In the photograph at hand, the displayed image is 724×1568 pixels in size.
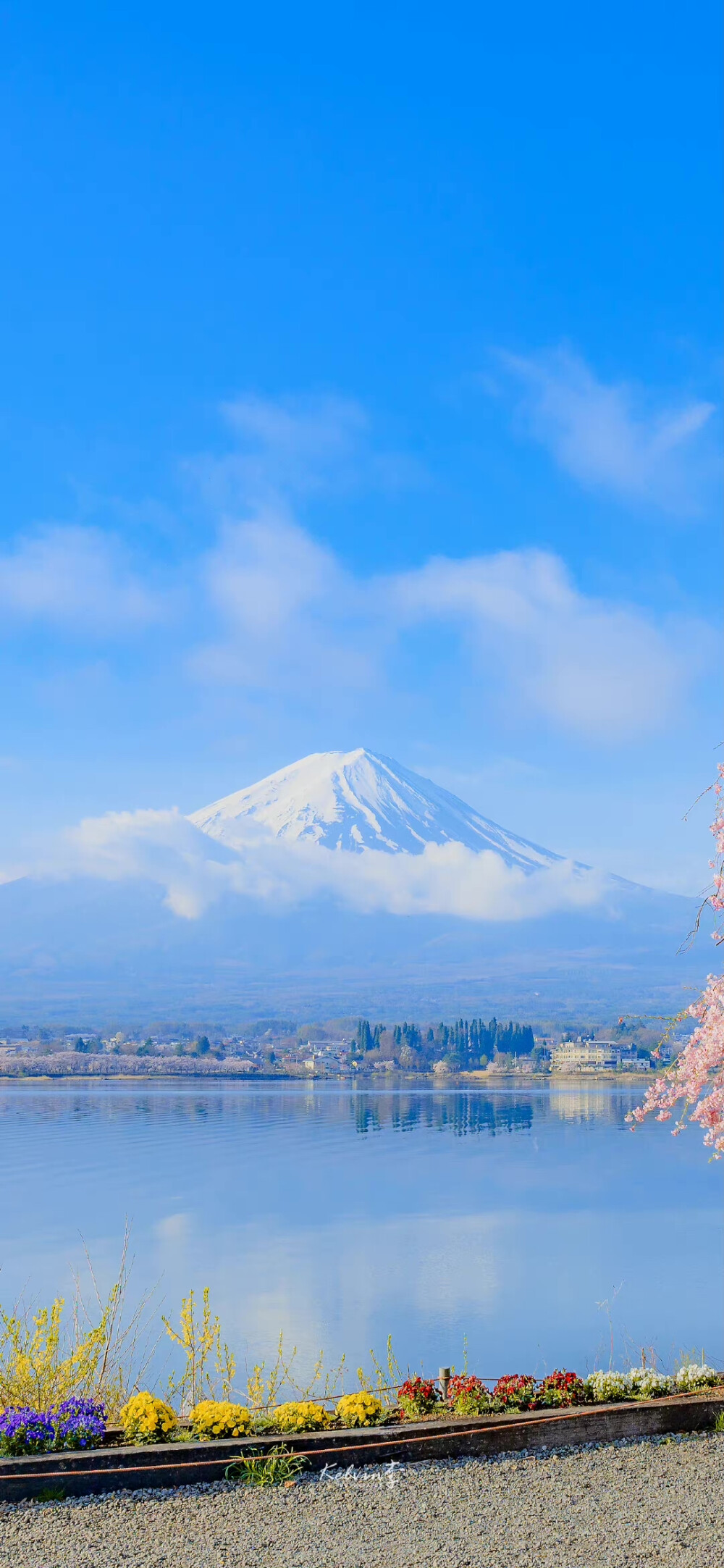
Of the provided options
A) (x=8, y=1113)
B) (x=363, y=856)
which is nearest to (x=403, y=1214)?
(x=8, y=1113)

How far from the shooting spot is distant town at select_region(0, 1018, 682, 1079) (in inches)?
2613

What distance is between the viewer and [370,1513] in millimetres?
4316

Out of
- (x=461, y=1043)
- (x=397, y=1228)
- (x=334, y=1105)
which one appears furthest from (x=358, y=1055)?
(x=397, y=1228)

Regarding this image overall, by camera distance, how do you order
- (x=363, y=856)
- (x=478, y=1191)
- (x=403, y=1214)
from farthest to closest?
(x=363, y=856) < (x=478, y=1191) < (x=403, y=1214)

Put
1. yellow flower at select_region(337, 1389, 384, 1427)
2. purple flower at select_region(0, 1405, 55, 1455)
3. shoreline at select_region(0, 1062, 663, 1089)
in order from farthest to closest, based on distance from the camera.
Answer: shoreline at select_region(0, 1062, 663, 1089) < yellow flower at select_region(337, 1389, 384, 1427) < purple flower at select_region(0, 1405, 55, 1455)

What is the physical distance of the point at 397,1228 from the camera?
19266mm

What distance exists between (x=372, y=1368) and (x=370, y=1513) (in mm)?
6857

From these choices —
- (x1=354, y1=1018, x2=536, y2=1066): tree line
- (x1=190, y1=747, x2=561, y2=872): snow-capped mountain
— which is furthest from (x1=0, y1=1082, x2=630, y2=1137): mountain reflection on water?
(x1=190, y1=747, x2=561, y2=872): snow-capped mountain

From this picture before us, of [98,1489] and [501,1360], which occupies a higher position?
[98,1489]

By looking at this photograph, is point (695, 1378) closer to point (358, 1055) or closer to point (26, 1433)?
point (26, 1433)

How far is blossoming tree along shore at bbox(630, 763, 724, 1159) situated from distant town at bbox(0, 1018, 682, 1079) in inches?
2379

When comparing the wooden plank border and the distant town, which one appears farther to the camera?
the distant town

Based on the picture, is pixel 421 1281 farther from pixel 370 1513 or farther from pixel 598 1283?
pixel 370 1513

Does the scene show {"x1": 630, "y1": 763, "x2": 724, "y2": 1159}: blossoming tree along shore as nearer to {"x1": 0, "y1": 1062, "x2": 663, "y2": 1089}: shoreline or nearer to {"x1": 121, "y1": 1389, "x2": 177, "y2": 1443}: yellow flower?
{"x1": 121, "y1": 1389, "x2": 177, "y2": 1443}: yellow flower
